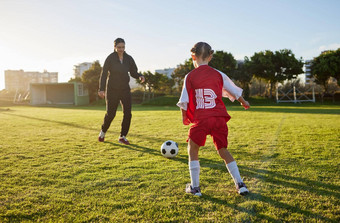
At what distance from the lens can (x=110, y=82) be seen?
546cm

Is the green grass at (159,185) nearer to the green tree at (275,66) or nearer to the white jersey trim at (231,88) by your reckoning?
the white jersey trim at (231,88)

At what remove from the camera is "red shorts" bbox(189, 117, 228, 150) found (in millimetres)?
2656

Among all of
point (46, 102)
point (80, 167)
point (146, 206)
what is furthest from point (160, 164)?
point (46, 102)

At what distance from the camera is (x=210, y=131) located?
269 centimetres

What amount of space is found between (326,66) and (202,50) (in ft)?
102

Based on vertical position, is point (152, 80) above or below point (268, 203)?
above

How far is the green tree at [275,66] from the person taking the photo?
29812mm

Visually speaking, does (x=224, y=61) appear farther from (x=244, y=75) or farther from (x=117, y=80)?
(x=117, y=80)

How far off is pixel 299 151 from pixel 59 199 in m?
3.96

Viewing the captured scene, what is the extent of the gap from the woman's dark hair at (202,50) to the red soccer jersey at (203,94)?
5.2 inches

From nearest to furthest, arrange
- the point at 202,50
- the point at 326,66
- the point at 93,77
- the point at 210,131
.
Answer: the point at 210,131, the point at 202,50, the point at 326,66, the point at 93,77

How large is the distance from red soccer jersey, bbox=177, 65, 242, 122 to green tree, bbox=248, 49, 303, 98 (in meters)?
29.3

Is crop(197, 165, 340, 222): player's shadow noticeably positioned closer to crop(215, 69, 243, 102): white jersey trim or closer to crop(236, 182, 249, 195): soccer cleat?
crop(236, 182, 249, 195): soccer cleat

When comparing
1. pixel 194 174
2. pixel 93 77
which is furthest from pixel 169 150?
pixel 93 77
